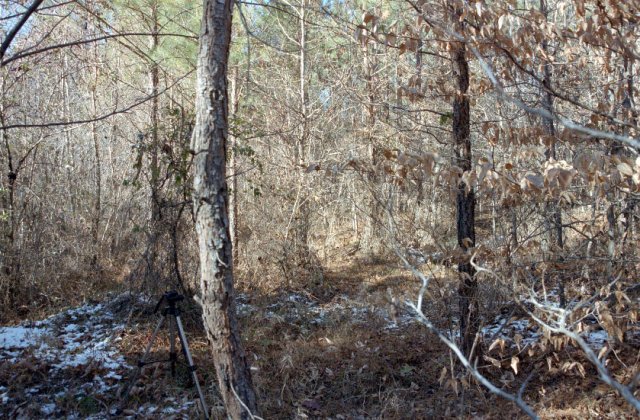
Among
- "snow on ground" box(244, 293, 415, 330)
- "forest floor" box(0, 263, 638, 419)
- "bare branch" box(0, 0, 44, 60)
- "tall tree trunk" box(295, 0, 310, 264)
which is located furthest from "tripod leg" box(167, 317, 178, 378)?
"tall tree trunk" box(295, 0, 310, 264)

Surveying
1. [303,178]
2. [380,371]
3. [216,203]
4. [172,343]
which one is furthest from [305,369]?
[303,178]

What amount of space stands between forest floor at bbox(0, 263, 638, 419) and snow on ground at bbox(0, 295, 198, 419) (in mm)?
13

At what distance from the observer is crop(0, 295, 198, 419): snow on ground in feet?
17.3

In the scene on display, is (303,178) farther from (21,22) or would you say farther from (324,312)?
(21,22)

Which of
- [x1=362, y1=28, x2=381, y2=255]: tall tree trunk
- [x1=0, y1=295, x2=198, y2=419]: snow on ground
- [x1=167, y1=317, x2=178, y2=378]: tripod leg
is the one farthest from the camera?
[x1=362, y1=28, x2=381, y2=255]: tall tree trunk

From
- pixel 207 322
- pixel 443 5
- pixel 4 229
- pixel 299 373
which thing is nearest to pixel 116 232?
pixel 4 229

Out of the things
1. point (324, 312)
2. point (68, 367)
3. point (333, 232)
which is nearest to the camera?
point (68, 367)

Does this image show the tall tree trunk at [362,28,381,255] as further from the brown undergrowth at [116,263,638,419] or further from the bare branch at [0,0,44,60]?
the bare branch at [0,0,44,60]

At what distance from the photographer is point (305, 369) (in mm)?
6043

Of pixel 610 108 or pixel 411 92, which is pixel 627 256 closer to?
pixel 610 108

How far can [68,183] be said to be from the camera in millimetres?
10047

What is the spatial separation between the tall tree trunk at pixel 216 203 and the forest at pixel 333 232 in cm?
1

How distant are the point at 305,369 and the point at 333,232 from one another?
5688 mm

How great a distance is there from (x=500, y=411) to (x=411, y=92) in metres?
2.85
